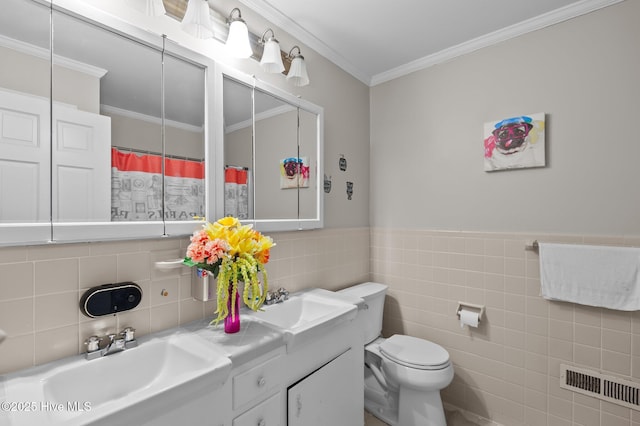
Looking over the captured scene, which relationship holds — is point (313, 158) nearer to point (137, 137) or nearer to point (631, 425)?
point (137, 137)

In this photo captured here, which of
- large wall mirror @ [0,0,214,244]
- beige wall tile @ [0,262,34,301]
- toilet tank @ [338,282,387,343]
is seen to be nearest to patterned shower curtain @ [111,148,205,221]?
large wall mirror @ [0,0,214,244]

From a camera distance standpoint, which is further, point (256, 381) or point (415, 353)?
point (415, 353)

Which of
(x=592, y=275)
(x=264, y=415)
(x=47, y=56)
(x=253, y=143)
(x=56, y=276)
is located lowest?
(x=264, y=415)

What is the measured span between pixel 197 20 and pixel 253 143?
591 mm

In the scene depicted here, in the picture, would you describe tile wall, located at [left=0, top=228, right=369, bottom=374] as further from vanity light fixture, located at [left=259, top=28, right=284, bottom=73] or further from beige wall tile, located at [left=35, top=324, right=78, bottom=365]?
vanity light fixture, located at [left=259, top=28, right=284, bottom=73]

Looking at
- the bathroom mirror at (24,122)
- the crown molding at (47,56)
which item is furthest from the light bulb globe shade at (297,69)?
the bathroom mirror at (24,122)

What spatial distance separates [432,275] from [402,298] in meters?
0.31

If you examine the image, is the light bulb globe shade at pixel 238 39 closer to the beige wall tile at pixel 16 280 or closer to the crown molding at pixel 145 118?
the crown molding at pixel 145 118

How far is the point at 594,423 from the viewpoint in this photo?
160cm

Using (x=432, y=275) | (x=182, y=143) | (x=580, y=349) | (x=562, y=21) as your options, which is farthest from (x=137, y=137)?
(x=580, y=349)

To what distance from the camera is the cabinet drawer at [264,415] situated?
41.4 inches

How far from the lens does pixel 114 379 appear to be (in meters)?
1.01

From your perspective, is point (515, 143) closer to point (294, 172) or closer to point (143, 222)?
point (294, 172)

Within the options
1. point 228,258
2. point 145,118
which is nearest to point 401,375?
point 228,258
